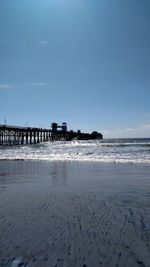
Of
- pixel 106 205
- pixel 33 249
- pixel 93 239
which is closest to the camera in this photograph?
pixel 33 249

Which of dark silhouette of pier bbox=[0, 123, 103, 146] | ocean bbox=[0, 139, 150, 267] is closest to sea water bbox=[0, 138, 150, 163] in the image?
ocean bbox=[0, 139, 150, 267]

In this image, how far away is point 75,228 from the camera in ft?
18.0

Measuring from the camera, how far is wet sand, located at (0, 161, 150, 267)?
416cm

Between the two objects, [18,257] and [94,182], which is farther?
[94,182]

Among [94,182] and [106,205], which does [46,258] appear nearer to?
[106,205]

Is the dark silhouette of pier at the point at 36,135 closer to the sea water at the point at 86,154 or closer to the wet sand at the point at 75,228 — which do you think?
the sea water at the point at 86,154

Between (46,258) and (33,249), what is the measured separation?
1.26 feet

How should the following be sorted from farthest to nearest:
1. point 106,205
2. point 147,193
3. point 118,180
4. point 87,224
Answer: point 118,180, point 147,193, point 106,205, point 87,224

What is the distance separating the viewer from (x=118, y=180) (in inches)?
472

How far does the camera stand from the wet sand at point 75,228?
416 centimetres

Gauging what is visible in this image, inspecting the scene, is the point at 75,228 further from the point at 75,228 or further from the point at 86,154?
the point at 86,154

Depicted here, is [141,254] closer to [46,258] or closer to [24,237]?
[46,258]

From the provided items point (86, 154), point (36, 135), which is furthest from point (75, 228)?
point (36, 135)

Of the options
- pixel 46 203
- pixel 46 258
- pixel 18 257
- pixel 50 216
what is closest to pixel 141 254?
pixel 46 258
